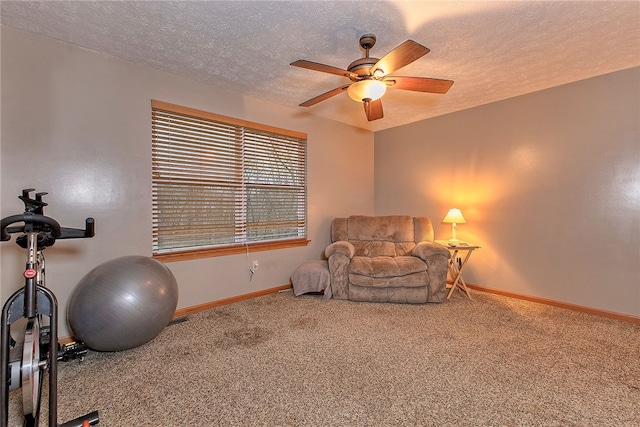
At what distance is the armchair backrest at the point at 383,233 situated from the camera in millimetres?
Result: 4035

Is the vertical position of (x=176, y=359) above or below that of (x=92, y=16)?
below

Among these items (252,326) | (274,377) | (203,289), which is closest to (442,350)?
(274,377)

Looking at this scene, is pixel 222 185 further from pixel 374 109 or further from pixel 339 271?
pixel 374 109

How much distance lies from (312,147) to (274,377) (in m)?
3.15

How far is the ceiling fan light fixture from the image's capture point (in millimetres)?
2168

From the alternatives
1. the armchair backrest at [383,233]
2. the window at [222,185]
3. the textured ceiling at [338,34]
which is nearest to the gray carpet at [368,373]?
the window at [222,185]

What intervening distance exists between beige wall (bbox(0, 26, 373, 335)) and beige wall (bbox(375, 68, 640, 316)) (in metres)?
3.12

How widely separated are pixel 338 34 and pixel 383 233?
8.79 feet

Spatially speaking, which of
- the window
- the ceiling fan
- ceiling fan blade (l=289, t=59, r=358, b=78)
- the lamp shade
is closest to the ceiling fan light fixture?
the ceiling fan

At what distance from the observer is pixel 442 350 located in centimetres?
228

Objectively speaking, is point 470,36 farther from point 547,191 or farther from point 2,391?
point 2,391

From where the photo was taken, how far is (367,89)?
2.19 metres

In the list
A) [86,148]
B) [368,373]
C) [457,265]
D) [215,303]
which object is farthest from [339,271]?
[86,148]

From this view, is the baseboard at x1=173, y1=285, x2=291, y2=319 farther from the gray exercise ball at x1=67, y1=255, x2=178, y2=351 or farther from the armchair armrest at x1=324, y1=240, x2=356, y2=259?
the armchair armrest at x1=324, y1=240, x2=356, y2=259
